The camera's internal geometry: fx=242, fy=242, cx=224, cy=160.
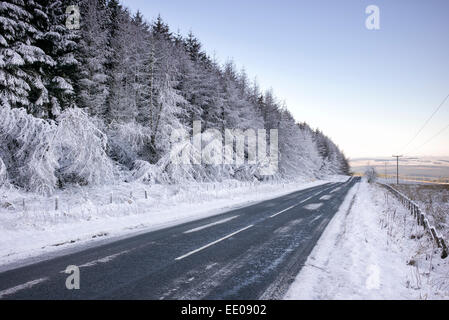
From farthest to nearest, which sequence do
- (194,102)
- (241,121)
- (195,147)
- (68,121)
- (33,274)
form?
1. (241,121)
2. (194,102)
3. (195,147)
4. (68,121)
5. (33,274)

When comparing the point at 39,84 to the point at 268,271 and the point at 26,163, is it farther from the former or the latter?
the point at 268,271

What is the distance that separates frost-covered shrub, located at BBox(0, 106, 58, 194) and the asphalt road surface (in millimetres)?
8333

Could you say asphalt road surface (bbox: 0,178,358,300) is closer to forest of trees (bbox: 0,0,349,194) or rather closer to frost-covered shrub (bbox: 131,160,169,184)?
forest of trees (bbox: 0,0,349,194)

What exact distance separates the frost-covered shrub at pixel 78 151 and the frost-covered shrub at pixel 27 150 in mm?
888

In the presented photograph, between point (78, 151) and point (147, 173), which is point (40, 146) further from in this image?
point (147, 173)

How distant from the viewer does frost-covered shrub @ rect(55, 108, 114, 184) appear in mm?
14086

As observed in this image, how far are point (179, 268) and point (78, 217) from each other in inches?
287

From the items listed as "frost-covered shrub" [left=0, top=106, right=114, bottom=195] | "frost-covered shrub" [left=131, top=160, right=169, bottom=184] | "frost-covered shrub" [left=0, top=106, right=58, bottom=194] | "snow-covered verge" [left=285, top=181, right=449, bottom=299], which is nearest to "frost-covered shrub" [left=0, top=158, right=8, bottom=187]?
"frost-covered shrub" [left=0, top=106, right=114, bottom=195]

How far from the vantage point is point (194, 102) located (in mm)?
27484

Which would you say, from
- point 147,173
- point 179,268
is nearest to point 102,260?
point 179,268

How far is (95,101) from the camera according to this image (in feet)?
67.9

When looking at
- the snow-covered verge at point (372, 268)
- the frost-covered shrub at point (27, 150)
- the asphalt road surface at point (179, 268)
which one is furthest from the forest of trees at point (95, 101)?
the snow-covered verge at point (372, 268)
